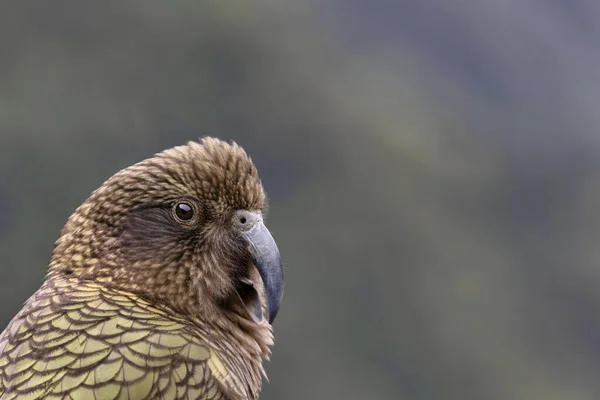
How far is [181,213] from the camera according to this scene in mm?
1882

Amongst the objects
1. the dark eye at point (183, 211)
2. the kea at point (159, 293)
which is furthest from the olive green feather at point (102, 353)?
the dark eye at point (183, 211)

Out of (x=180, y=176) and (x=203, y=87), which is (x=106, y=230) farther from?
(x=203, y=87)

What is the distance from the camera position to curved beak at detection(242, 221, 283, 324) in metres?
1.94

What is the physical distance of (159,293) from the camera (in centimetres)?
183

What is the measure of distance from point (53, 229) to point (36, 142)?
0.61 meters

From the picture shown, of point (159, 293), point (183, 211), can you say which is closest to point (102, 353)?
point (159, 293)

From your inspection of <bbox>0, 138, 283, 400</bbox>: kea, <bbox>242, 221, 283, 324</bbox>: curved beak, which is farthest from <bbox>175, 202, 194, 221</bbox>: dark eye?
<bbox>242, 221, 283, 324</bbox>: curved beak

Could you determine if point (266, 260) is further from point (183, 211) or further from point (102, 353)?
point (102, 353)

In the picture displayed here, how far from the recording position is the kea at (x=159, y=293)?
5.21 ft

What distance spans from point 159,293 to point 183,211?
23 centimetres

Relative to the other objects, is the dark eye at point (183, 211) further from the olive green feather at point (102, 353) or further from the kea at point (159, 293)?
the olive green feather at point (102, 353)

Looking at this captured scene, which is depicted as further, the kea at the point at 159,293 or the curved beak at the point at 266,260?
the curved beak at the point at 266,260

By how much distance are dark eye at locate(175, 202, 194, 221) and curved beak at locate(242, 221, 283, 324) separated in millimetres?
175

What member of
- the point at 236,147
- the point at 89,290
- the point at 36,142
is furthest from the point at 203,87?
the point at 89,290
